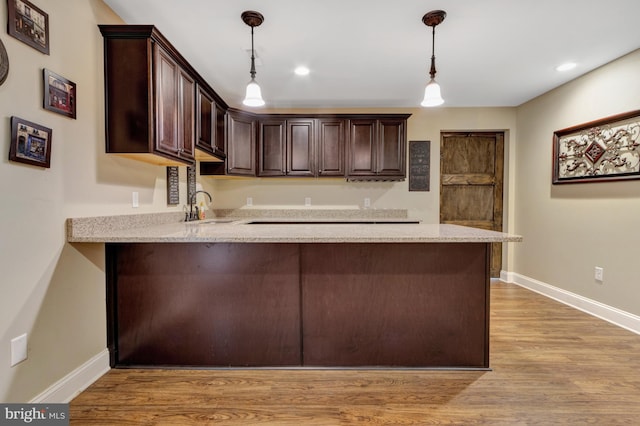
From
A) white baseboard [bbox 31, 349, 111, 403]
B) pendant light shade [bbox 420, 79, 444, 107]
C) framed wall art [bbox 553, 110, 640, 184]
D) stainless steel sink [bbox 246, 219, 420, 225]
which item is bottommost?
white baseboard [bbox 31, 349, 111, 403]

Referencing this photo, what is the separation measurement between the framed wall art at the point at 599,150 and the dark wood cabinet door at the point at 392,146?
1.67 meters

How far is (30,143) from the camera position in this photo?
4.48 ft

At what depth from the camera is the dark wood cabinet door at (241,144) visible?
132 inches

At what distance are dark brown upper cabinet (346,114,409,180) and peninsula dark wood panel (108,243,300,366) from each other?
2083mm

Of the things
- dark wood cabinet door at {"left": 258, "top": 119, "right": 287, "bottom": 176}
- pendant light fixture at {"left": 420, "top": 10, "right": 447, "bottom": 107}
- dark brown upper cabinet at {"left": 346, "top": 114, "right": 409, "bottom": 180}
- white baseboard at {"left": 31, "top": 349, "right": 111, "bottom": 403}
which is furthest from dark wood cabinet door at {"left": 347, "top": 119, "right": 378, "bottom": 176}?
white baseboard at {"left": 31, "top": 349, "right": 111, "bottom": 403}

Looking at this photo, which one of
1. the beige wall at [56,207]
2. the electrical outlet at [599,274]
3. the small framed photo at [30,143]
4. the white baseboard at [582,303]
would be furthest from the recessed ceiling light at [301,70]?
the white baseboard at [582,303]

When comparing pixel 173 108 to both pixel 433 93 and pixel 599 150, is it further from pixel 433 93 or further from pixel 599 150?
pixel 599 150

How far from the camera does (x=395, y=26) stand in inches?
84.2

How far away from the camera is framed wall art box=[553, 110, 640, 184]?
97.7 inches

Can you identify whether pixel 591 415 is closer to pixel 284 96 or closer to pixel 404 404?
pixel 404 404

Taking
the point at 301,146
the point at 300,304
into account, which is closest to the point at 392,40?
the point at 301,146

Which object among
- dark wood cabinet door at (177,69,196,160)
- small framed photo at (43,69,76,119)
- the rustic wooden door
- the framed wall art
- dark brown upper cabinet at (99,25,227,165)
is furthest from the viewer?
the rustic wooden door

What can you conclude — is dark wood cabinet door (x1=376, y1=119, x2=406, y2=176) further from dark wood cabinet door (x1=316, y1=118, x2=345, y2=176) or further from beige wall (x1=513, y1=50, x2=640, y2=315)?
beige wall (x1=513, y1=50, x2=640, y2=315)

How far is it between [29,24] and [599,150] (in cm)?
430
